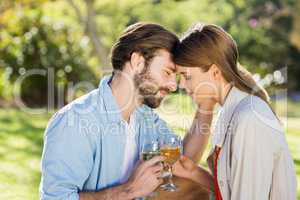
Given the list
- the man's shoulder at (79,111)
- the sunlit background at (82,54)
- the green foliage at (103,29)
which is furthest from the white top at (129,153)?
the green foliage at (103,29)

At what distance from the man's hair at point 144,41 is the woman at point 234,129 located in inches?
3.7

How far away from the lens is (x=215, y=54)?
2928mm

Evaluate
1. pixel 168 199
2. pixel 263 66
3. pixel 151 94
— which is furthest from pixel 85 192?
pixel 263 66

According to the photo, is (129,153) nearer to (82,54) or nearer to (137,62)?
(137,62)

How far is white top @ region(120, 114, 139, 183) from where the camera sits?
3086 millimetres

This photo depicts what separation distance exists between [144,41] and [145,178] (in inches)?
28.0

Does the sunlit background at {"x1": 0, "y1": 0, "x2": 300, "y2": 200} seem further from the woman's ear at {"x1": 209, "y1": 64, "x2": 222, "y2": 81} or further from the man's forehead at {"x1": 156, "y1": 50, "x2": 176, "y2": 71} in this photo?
the woman's ear at {"x1": 209, "y1": 64, "x2": 222, "y2": 81}

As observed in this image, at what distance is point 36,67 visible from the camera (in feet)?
37.7

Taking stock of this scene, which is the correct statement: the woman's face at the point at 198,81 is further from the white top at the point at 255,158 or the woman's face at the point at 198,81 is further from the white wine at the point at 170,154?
the white wine at the point at 170,154

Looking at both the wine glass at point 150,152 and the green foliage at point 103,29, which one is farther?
the green foliage at point 103,29

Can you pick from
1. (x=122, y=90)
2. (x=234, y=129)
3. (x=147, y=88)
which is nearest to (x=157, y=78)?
(x=147, y=88)

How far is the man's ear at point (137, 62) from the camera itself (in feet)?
10.1

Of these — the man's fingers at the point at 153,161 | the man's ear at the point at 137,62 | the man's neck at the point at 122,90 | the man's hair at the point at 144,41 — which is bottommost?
the man's fingers at the point at 153,161

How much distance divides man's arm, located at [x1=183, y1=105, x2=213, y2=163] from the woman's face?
275mm
